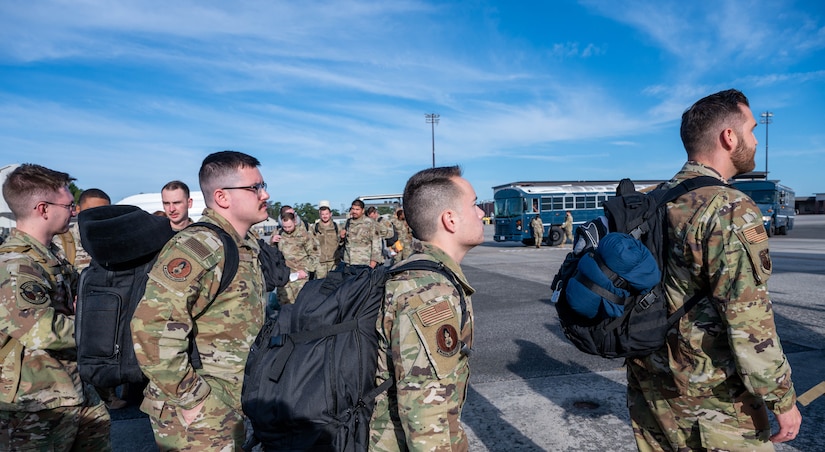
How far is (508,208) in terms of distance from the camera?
23844mm

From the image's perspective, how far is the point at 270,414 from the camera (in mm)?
1611

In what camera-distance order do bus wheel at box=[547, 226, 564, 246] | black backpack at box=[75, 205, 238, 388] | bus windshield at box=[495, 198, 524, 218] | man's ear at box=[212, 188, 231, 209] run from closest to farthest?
black backpack at box=[75, 205, 238, 388] → man's ear at box=[212, 188, 231, 209] → bus wheel at box=[547, 226, 564, 246] → bus windshield at box=[495, 198, 524, 218]

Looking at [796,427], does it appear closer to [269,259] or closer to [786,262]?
[269,259]

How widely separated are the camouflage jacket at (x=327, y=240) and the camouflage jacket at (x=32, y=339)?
822 cm

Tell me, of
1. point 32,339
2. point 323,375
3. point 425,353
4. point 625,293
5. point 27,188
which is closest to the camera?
point 425,353

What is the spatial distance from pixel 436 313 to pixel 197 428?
4.24ft

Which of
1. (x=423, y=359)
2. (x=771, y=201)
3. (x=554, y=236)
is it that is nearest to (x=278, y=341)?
(x=423, y=359)

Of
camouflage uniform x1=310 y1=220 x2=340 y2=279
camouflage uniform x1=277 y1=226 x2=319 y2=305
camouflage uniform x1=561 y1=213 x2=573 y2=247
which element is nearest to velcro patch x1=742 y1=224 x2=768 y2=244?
camouflage uniform x1=277 y1=226 x2=319 y2=305

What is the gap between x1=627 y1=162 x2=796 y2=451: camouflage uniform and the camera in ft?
5.99

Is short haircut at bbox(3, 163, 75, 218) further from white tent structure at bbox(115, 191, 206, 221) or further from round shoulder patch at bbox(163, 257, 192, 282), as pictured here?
white tent structure at bbox(115, 191, 206, 221)

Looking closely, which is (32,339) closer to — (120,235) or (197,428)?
(120,235)

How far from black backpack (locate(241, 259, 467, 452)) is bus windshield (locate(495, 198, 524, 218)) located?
71.8 feet

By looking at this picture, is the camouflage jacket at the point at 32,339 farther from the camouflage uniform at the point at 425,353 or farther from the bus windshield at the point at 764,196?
the bus windshield at the point at 764,196

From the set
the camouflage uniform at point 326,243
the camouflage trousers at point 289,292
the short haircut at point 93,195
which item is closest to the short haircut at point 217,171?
the short haircut at point 93,195
